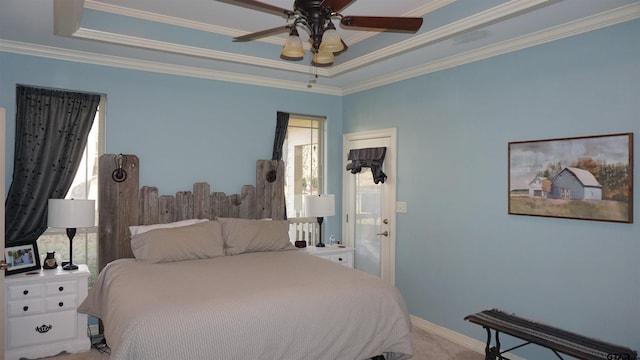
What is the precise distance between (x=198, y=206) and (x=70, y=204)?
44.6 inches

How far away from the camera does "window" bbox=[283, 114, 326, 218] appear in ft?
16.2

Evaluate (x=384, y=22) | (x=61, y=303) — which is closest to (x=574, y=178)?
(x=384, y=22)

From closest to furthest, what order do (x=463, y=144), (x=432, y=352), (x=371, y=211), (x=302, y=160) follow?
(x=432, y=352) → (x=463, y=144) → (x=371, y=211) → (x=302, y=160)

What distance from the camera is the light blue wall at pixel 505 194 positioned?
273cm

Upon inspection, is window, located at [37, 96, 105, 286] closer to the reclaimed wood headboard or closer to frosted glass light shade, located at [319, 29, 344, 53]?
the reclaimed wood headboard

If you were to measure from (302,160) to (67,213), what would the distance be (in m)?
2.53

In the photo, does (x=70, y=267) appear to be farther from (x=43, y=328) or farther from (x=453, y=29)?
(x=453, y=29)

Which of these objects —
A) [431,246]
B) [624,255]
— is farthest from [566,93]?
[431,246]

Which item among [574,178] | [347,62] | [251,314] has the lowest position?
[251,314]

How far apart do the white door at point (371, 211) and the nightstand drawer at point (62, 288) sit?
287 cm

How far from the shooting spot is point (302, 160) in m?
5.04

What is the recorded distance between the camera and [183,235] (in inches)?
139

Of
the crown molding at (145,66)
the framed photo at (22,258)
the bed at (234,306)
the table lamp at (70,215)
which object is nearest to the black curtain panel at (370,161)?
the crown molding at (145,66)

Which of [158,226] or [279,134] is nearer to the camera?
[158,226]
